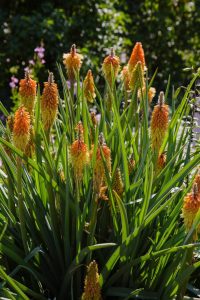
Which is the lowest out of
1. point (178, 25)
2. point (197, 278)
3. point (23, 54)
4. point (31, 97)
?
point (197, 278)

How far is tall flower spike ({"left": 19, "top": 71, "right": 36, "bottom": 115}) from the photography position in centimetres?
242

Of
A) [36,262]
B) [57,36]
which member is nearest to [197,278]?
[36,262]

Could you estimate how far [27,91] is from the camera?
2436mm

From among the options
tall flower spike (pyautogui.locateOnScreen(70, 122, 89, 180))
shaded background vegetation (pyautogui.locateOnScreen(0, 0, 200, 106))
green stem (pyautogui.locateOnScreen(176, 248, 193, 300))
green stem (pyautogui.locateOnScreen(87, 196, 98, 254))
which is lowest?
green stem (pyautogui.locateOnScreen(176, 248, 193, 300))

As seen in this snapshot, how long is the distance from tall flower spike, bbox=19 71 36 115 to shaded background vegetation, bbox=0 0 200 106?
416cm

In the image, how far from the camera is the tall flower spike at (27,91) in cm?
242

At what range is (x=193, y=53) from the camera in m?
8.59

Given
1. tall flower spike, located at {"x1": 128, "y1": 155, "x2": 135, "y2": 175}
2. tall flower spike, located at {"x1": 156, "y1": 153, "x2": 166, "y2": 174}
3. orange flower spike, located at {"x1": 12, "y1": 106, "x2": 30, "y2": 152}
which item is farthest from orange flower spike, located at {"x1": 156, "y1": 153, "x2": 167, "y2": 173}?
orange flower spike, located at {"x1": 12, "y1": 106, "x2": 30, "y2": 152}

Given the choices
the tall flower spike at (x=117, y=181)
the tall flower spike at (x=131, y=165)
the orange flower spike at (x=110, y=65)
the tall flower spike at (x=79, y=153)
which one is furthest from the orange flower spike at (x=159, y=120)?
the orange flower spike at (x=110, y=65)

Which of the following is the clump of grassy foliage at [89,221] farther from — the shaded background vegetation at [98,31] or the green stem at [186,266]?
the shaded background vegetation at [98,31]

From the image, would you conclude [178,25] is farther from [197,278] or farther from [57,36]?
[197,278]

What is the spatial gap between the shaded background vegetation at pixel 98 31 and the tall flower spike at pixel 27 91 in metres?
4.16

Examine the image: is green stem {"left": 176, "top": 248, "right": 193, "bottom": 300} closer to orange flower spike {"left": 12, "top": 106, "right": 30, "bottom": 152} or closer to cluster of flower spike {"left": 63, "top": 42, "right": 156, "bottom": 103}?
orange flower spike {"left": 12, "top": 106, "right": 30, "bottom": 152}

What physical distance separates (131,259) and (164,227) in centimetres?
22
